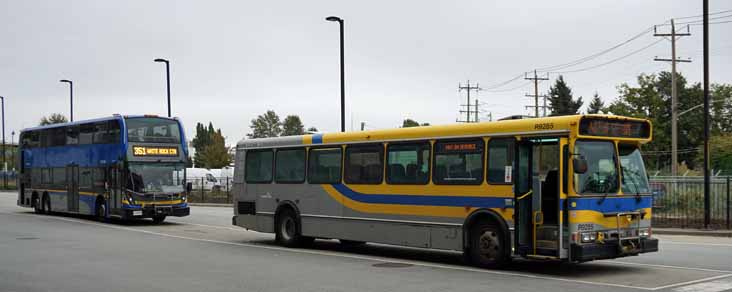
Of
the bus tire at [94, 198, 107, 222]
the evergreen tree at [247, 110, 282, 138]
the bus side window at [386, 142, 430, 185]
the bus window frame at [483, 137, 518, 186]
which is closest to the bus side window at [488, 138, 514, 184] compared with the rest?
the bus window frame at [483, 137, 518, 186]

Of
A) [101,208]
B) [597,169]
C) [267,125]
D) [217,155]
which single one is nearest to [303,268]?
[597,169]

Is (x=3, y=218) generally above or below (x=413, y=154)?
below

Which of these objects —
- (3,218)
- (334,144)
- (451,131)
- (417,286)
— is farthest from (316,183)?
(3,218)

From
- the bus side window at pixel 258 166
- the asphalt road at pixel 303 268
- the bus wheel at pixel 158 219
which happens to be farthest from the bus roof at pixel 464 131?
the bus wheel at pixel 158 219

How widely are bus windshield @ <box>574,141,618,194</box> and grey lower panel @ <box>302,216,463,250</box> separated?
8.50 feet

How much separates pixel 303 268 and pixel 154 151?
47.1 feet

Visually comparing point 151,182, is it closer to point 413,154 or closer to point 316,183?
point 316,183

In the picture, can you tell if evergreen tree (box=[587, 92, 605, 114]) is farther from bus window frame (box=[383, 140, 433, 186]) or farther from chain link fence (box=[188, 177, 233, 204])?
bus window frame (box=[383, 140, 433, 186])

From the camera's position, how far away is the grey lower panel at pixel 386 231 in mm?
15047

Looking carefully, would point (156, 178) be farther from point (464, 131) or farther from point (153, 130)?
point (464, 131)

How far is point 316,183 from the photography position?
723 inches

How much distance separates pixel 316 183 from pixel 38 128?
19970 millimetres

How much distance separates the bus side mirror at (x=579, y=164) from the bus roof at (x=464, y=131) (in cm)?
43

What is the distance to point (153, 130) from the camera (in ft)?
91.3
